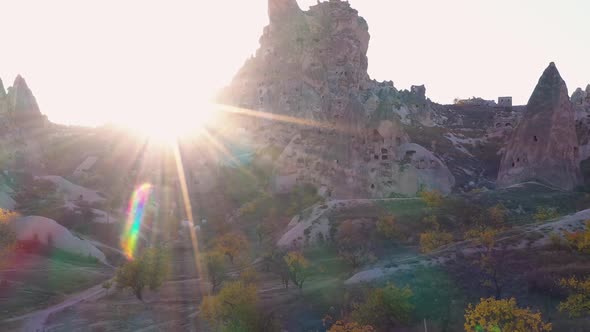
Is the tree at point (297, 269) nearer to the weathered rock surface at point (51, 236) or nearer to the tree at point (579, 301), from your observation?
the tree at point (579, 301)

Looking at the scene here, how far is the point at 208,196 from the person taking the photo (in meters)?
78.0

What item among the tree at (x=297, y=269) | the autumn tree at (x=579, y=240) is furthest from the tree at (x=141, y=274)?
the autumn tree at (x=579, y=240)

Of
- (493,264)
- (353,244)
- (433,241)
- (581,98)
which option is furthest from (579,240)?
(581,98)

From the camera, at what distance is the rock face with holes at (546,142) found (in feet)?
153

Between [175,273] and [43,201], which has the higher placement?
[43,201]

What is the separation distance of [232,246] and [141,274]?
14.6 meters

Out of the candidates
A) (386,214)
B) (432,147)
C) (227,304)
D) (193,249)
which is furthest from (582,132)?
(227,304)

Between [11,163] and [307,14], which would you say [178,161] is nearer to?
[11,163]

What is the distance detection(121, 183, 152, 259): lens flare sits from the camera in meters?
59.8

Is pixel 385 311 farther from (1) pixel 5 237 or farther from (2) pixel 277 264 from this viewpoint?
(1) pixel 5 237

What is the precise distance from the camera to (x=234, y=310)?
24.2 meters

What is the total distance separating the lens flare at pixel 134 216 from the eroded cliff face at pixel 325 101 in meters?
19.0

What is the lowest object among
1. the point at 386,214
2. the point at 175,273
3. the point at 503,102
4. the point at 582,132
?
the point at 175,273

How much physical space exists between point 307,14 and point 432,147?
37.2 meters
